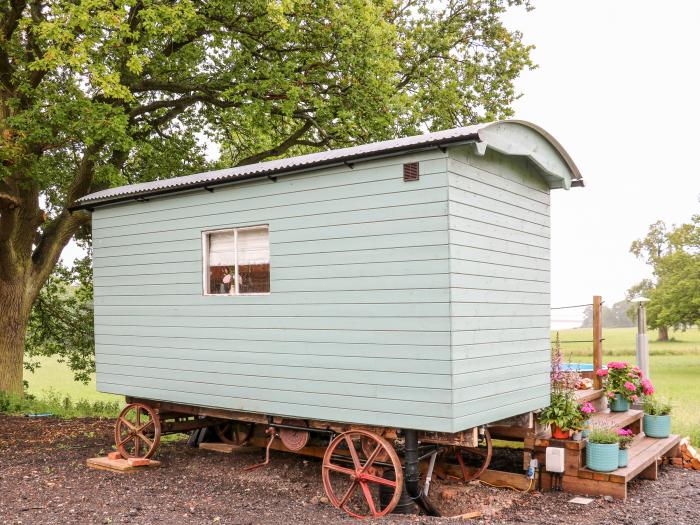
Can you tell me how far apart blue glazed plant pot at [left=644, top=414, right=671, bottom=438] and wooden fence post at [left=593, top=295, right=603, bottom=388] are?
773 millimetres

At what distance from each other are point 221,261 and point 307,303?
4.74 ft

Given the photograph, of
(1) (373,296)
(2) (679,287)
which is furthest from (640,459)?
(2) (679,287)

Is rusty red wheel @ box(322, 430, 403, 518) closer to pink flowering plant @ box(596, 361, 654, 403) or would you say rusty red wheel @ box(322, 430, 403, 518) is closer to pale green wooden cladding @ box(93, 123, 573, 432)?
pale green wooden cladding @ box(93, 123, 573, 432)

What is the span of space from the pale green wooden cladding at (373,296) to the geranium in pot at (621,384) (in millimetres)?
1939

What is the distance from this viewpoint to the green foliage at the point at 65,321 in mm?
16156

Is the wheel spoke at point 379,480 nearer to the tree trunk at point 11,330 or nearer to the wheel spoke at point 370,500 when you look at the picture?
the wheel spoke at point 370,500

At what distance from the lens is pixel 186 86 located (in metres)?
13.2

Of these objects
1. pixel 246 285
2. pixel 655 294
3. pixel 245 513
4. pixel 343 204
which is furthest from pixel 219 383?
pixel 655 294

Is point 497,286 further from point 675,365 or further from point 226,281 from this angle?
point 675,365

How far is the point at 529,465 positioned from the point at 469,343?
6.78 ft

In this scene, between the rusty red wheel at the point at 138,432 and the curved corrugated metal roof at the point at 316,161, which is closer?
the curved corrugated metal roof at the point at 316,161

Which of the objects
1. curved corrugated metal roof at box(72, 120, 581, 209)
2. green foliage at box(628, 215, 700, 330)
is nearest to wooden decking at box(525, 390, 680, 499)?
curved corrugated metal roof at box(72, 120, 581, 209)

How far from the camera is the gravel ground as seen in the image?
6.28m

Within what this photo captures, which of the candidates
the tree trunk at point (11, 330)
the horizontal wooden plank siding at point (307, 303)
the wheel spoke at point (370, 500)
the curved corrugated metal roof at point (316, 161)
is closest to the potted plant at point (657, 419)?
the horizontal wooden plank siding at point (307, 303)
